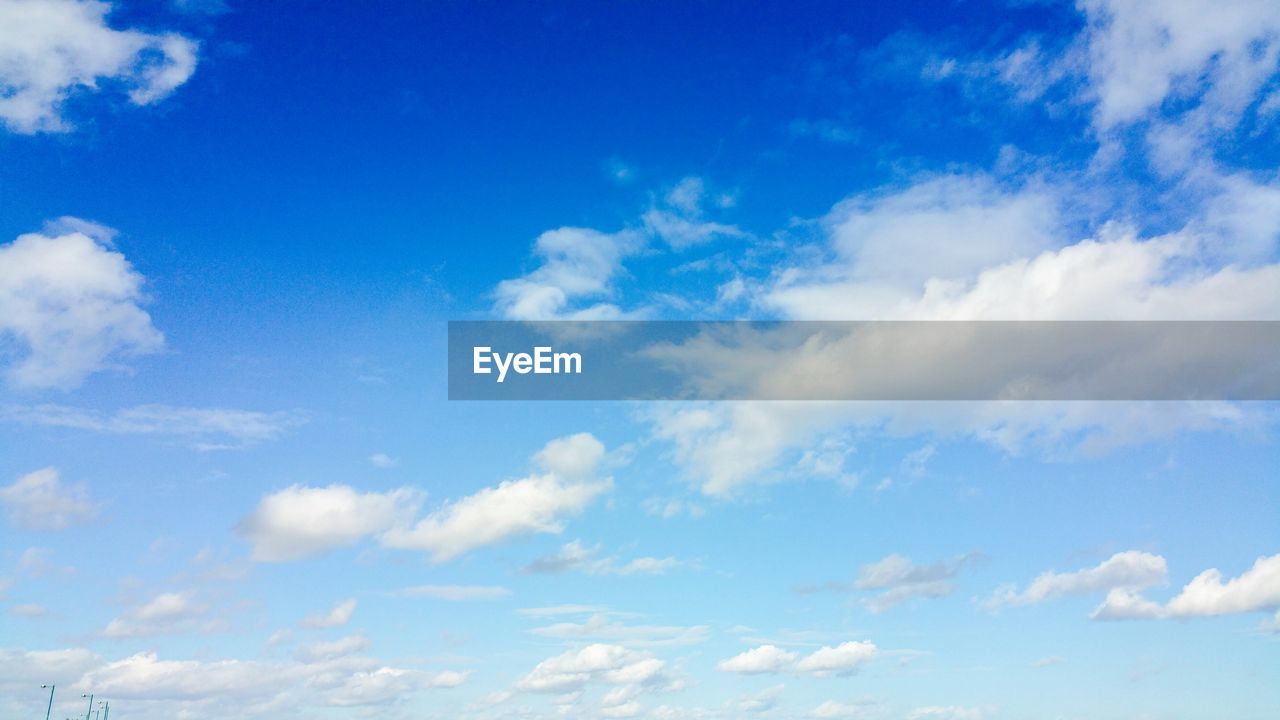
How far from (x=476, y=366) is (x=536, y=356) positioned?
7828mm

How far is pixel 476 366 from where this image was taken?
Result: 9450cm

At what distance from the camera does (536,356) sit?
94.5 m
